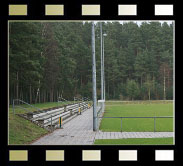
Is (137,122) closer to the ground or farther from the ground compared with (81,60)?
closer to the ground

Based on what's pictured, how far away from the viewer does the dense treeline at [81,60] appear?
32.2m

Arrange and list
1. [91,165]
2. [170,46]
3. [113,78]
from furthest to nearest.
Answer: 1. [170,46]
2. [113,78]
3. [91,165]

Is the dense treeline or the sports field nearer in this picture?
the sports field

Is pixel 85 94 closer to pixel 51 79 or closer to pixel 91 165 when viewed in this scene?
pixel 51 79

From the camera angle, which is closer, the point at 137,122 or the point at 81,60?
the point at 137,122

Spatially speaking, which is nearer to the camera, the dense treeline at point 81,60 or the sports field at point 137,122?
the sports field at point 137,122

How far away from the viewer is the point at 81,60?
163 feet

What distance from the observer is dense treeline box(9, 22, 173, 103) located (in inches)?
1268

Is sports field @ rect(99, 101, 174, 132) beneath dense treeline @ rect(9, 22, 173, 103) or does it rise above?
beneath

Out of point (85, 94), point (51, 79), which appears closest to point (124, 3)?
point (51, 79)

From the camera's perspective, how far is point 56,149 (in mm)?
5418

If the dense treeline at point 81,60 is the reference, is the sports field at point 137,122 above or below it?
below
